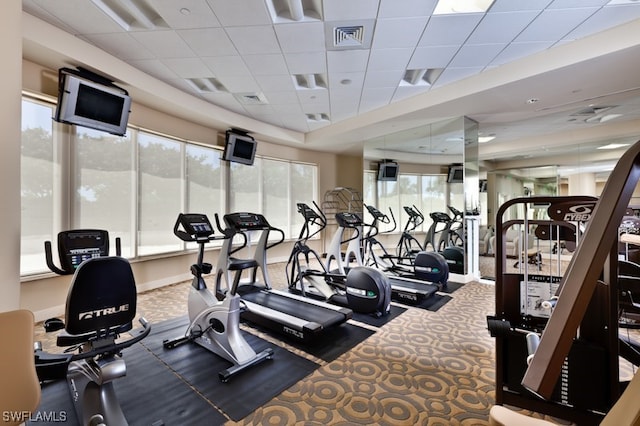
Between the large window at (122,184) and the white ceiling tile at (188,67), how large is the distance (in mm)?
1547

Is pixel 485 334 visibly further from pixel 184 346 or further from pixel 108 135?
pixel 108 135

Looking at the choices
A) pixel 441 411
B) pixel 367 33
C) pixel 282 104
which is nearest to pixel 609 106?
pixel 367 33

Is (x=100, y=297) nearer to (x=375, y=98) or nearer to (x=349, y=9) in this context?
Answer: (x=349, y=9)

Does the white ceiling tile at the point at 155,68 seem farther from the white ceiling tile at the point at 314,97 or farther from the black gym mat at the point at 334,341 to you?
the black gym mat at the point at 334,341

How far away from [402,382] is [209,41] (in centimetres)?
447

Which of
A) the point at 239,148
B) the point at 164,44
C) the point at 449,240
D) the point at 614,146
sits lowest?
the point at 449,240

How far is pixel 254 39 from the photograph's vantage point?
3676 mm

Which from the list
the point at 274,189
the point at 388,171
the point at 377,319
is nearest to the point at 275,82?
the point at 274,189

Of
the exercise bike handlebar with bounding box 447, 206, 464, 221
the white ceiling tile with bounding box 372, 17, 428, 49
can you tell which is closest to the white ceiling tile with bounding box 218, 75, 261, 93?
the white ceiling tile with bounding box 372, 17, 428, 49

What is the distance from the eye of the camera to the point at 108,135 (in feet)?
15.7

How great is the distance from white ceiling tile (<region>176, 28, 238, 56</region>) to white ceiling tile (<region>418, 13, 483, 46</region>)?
2534 mm

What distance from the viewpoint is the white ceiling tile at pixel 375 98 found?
5.21 meters

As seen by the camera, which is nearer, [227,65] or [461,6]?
[461,6]

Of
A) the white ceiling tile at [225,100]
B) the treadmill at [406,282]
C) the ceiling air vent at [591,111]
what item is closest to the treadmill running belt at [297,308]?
the treadmill at [406,282]
